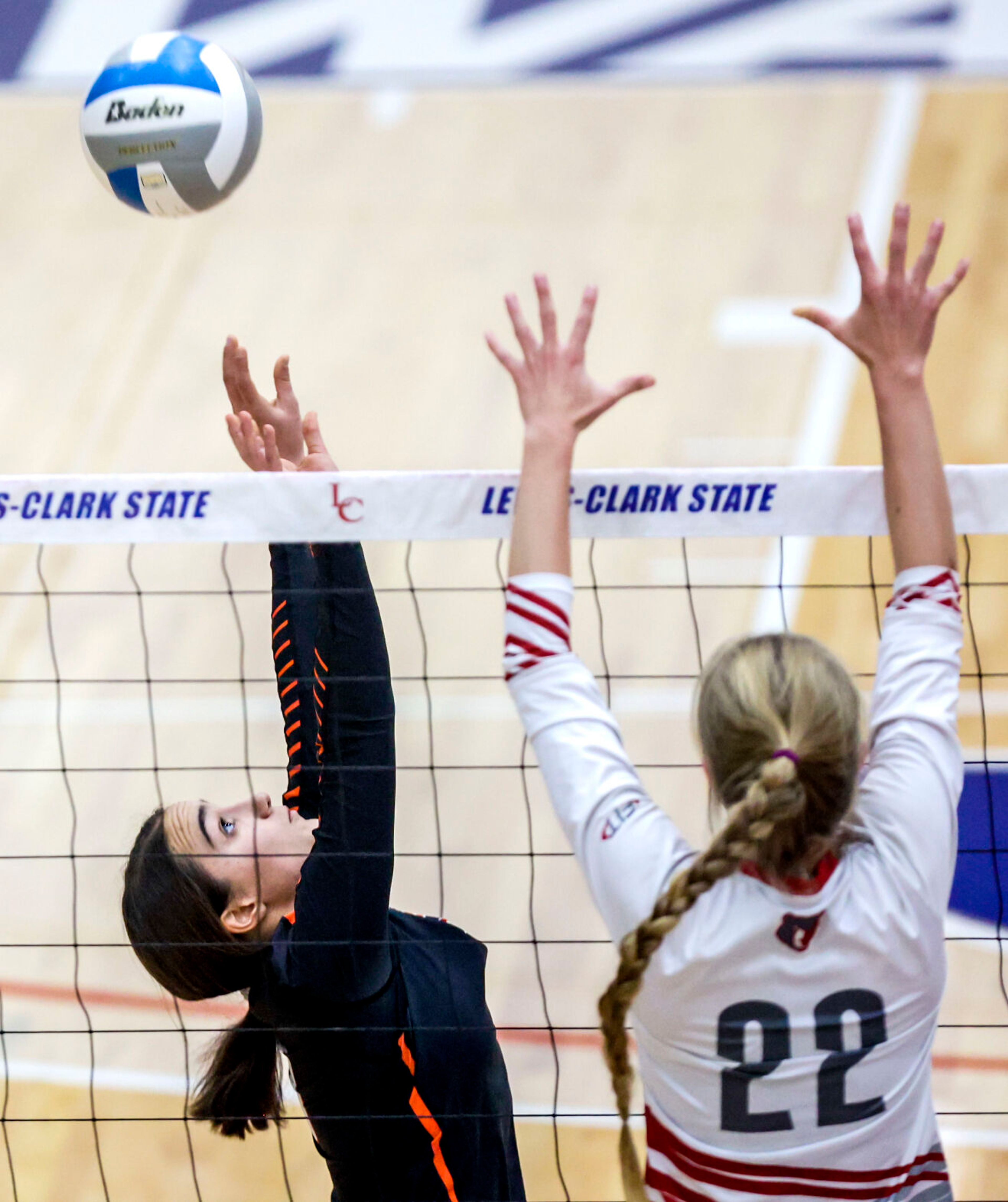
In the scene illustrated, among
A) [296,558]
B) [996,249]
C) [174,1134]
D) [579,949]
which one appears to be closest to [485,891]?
[579,949]

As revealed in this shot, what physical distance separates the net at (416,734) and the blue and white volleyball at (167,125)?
1.07 meters

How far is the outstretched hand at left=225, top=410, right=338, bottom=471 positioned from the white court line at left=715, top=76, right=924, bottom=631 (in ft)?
11.1

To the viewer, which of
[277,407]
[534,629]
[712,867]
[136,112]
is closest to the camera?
[712,867]

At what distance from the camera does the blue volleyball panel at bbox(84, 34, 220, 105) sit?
145 inches

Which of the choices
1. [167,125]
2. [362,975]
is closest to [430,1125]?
[362,975]

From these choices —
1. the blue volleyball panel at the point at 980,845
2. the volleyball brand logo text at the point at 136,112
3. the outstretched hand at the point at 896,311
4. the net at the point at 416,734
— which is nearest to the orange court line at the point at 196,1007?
the net at the point at 416,734

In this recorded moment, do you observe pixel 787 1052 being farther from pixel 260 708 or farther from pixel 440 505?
pixel 260 708

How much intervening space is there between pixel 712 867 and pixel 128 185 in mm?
2732

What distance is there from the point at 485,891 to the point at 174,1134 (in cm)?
127

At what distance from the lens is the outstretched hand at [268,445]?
251 cm

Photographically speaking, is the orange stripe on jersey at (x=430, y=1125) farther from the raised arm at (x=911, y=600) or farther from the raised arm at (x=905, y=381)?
the raised arm at (x=905, y=381)

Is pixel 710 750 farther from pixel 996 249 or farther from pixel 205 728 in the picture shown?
pixel 996 249

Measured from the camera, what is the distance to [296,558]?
8.71 feet

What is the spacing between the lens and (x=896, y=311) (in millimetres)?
2002
